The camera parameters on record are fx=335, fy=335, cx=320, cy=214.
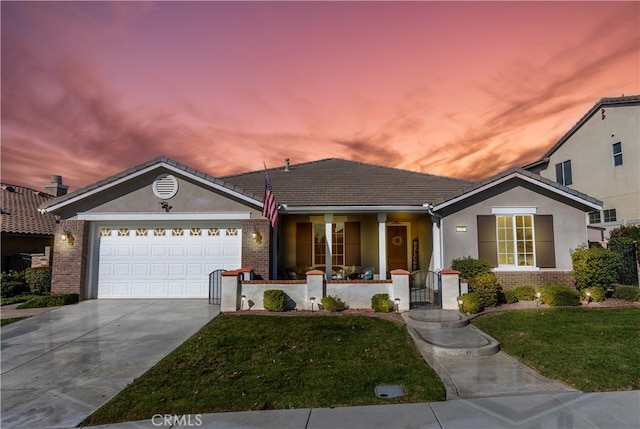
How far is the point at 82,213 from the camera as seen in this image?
12.0 metres

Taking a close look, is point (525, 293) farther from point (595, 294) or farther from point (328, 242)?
point (328, 242)

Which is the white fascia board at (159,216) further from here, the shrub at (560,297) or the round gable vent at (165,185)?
the shrub at (560,297)

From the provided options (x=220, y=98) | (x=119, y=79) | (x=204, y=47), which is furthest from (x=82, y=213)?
Result: (x=204, y=47)

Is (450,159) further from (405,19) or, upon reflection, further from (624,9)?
(405,19)

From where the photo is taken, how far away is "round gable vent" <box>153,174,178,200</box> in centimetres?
1207

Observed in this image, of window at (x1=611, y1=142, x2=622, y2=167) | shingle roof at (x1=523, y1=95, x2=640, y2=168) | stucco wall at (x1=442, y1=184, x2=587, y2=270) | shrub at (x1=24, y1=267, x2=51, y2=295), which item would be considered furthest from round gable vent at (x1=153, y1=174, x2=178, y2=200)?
shingle roof at (x1=523, y1=95, x2=640, y2=168)

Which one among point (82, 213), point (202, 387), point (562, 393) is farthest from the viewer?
point (82, 213)

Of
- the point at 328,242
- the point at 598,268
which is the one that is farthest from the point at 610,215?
the point at 328,242

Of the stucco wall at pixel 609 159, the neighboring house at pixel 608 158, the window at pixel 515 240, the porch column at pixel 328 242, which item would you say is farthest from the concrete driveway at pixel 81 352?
the stucco wall at pixel 609 159

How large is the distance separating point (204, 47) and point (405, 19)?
614 centimetres

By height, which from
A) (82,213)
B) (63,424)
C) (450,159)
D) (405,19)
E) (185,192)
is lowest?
(63,424)

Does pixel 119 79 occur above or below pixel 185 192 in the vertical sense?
above

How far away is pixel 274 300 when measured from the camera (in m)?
9.69

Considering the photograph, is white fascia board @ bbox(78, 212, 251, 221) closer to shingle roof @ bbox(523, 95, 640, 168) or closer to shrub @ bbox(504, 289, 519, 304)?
shrub @ bbox(504, 289, 519, 304)
